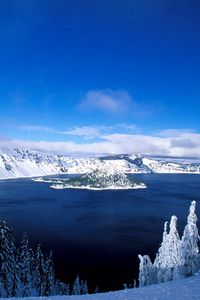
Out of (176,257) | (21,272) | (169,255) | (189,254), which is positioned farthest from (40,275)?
(189,254)

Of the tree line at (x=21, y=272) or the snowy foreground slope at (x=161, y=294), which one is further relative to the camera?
the tree line at (x=21, y=272)

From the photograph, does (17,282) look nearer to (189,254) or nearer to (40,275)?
(40,275)

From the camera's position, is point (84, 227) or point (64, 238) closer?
point (64, 238)

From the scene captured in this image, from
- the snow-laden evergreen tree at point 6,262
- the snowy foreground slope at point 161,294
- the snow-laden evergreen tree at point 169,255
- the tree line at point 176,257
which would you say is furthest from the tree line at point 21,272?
the snowy foreground slope at point 161,294

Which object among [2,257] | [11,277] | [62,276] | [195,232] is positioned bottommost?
[62,276]

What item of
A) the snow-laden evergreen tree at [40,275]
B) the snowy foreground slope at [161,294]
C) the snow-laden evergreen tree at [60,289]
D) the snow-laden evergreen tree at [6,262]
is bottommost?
the snow-laden evergreen tree at [60,289]

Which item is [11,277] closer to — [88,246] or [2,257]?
[2,257]

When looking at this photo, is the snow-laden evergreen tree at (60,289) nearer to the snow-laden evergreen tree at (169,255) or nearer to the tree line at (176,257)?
the tree line at (176,257)

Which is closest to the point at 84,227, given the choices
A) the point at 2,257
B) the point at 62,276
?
the point at 62,276
